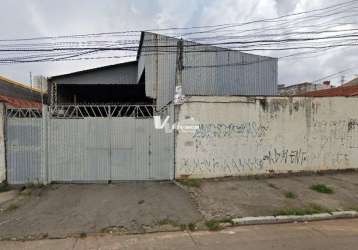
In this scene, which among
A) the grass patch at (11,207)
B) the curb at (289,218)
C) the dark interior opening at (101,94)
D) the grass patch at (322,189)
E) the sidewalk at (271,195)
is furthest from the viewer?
the dark interior opening at (101,94)

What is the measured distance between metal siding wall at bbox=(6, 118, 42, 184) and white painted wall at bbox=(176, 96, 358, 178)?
13.5ft

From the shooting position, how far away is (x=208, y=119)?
11.3 meters

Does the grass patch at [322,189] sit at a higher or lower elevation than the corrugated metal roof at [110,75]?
lower

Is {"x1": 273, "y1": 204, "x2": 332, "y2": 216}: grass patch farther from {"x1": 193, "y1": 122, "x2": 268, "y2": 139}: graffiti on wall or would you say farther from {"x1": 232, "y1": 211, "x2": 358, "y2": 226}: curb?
{"x1": 193, "y1": 122, "x2": 268, "y2": 139}: graffiti on wall

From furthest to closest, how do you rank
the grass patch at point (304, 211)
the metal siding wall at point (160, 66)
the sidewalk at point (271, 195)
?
the metal siding wall at point (160, 66) < the sidewalk at point (271, 195) < the grass patch at point (304, 211)

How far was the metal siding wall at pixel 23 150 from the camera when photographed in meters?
10.6

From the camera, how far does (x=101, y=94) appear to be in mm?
26344

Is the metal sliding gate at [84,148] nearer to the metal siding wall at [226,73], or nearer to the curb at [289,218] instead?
the curb at [289,218]

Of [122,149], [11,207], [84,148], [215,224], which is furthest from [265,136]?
[11,207]

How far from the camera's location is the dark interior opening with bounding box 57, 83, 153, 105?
23.5 m

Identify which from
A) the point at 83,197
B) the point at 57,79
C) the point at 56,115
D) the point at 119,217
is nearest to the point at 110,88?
the point at 57,79

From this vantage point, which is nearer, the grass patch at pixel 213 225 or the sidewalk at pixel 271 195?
the grass patch at pixel 213 225

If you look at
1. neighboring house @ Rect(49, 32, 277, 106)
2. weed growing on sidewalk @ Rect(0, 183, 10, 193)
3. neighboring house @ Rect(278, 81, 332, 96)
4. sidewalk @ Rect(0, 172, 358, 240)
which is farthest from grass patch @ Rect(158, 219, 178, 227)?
neighboring house @ Rect(278, 81, 332, 96)

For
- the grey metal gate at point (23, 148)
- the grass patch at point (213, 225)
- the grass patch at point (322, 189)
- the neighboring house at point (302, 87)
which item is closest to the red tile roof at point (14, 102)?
the grey metal gate at point (23, 148)
